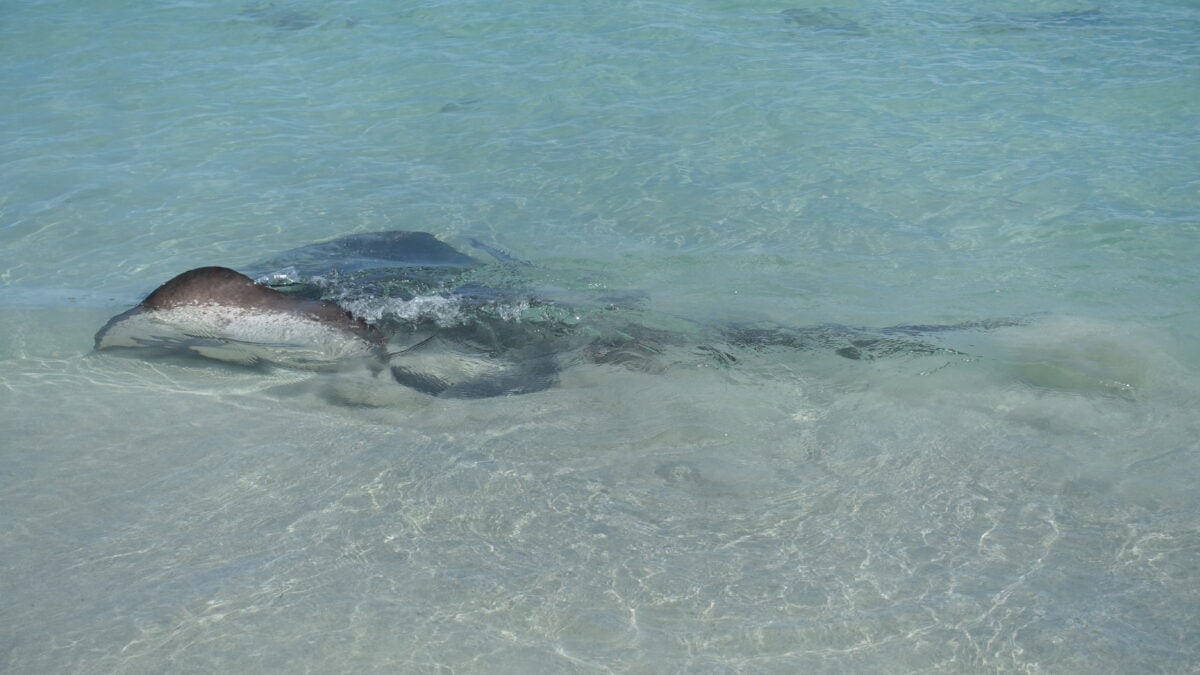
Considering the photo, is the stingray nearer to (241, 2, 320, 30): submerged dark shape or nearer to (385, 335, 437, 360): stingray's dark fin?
(385, 335, 437, 360): stingray's dark fin

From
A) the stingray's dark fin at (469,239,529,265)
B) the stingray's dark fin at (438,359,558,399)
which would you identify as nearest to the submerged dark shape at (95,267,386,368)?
the stingray's dark fin at (438,359,558,399)

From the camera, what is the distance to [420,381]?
5910mm

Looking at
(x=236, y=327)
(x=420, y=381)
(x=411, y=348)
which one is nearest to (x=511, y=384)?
(x=420, y=381)

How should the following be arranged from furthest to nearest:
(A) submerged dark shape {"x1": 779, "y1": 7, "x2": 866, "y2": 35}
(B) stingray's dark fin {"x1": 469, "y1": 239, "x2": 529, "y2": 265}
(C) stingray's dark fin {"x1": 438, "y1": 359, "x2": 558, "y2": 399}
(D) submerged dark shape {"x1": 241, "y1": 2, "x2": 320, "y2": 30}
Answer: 1. (D) submerged dark shape {"x1": 241, "y1": 2, "x2": 320, "y2": 30}
2. (A) submerged dark shape {"x1": 779, "y1": 7, "x2": 866, "y2": 35}
3. (B) stingray's dark fin {"x1": 469, "y1": 239, "x2": 529, "y2": 265}
4. (C) stingray's dark fin {"x1": 438, "y1": 359, "x2": 558, "y2": 399}

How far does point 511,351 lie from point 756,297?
1980 mm

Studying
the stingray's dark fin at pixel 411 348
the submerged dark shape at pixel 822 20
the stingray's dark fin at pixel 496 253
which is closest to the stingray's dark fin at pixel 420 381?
the stingray's dark fin at pixel 411 348

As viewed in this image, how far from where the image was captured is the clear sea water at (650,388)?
4129 millimetres

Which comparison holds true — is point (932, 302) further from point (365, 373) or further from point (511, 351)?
point (365, 373)

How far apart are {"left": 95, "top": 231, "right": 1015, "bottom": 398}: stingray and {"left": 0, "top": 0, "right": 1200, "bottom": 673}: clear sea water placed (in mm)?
203

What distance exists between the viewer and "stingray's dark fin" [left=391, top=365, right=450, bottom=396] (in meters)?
5.83

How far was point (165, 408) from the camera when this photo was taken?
18.6 ft

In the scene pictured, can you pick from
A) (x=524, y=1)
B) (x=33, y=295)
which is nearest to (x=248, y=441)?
(x=33, y=295)

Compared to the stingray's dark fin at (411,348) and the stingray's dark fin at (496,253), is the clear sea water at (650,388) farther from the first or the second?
the stingray's dark fin at (411,348)

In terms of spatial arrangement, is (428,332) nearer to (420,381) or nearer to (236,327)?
(420,381)
